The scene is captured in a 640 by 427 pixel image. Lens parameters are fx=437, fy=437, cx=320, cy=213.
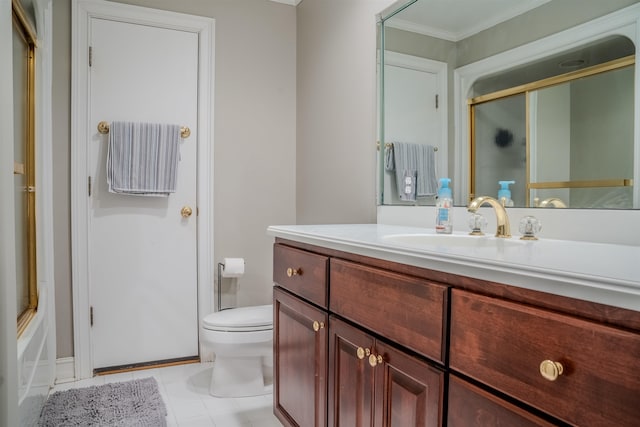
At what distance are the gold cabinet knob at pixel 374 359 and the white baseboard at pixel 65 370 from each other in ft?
6.81

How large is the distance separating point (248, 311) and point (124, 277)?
30.8 inches

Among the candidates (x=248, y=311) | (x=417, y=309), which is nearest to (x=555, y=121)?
(x=417, y=309)

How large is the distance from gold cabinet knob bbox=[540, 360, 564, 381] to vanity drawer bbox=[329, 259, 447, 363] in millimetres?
225

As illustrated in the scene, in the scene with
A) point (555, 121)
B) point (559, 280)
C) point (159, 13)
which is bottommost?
point (559, 280)

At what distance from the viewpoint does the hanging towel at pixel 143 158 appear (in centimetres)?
245

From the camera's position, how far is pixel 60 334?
7.95 ft

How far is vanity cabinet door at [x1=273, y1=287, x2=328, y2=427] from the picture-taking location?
1.35 metres

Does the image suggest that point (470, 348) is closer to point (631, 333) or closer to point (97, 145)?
point (631, 333)

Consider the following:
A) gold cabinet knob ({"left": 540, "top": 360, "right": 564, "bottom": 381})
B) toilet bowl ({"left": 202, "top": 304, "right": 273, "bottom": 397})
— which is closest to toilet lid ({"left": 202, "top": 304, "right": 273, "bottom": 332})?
toilet bowl ({"left": 202, "top": 304, "right": 273, "bottom": 397})

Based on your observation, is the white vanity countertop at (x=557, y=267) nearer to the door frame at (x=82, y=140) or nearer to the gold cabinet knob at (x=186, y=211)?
the gold cabinet knob at (x=186, y=211)

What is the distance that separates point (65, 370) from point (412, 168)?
217 cm

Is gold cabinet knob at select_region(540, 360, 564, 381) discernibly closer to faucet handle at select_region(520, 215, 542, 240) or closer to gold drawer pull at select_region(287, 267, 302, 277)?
faucet handle at select_region(520, 215, 542, 240)

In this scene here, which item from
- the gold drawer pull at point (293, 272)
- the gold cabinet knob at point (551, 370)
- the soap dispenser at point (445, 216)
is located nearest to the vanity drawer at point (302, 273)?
the gold drawer pull at point (293, 272)

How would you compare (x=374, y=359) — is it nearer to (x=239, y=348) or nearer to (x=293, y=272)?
(x=293, y=272)
